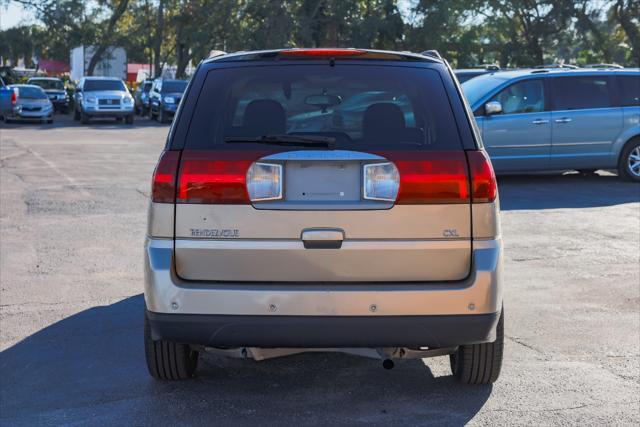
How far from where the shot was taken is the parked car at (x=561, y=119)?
15.2 meters

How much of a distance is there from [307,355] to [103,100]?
104ft

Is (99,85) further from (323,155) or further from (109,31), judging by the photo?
(323,155)

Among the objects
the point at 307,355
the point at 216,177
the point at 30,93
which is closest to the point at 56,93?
the point at 30,93

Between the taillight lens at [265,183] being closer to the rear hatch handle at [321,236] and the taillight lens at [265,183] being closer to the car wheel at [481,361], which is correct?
the rear hatch handle at [321,236]

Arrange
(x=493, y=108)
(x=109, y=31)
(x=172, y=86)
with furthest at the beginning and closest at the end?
(x=109, y=31) → (x=172, y=86) → (x=493, y=108)

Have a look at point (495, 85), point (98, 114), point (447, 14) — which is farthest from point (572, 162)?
point (447, 14)

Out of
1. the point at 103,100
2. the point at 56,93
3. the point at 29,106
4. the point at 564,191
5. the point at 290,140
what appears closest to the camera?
the point at 290,140

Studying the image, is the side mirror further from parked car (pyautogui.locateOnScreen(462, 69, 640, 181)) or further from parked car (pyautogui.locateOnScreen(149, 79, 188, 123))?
parked car (pyautogui.locateOnScreen(149, 79, 188, 123))

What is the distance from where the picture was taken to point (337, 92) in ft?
17.9

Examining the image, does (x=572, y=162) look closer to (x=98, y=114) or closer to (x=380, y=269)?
(x=380, y=269)

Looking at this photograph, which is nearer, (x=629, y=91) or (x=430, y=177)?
(x=430, y=177)

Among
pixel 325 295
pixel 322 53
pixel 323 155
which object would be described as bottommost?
pixel 325 295

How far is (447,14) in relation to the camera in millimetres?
50844

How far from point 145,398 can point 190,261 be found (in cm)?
100
